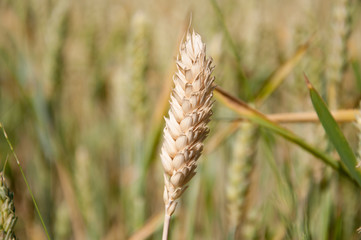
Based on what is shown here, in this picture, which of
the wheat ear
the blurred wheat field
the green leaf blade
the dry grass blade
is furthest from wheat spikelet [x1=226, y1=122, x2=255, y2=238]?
the wheat ear

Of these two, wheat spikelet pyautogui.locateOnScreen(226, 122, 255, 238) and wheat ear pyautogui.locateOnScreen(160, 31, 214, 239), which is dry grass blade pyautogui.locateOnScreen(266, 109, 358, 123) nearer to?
wheat spikelet pyautogui.locateOnScreen(226, 122, 255, 238)

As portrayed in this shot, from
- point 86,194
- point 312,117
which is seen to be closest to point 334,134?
point 312,117

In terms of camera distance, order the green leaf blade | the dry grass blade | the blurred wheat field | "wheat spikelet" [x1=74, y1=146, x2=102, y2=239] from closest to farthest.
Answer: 1. the green leaf blade
2. the dry grass blade
3. the blurred wheat field
4. "wheat spikelet" [x1=74, y1=146, x2=102, y2=239]

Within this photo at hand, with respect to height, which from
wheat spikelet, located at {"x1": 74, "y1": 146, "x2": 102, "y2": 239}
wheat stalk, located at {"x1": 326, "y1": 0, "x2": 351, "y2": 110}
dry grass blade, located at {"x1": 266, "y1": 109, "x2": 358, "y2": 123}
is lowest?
wheat spikelet, located at {"x1": 74, "y1": 146, "x2": 102, "y2": 239}

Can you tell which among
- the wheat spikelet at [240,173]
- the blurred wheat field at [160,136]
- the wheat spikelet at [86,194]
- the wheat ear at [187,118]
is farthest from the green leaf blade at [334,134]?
the wheat spikelet at [86,194]

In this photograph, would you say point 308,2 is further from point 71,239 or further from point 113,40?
point 71,239

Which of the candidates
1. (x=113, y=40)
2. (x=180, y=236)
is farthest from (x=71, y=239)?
(x=113, y=40)

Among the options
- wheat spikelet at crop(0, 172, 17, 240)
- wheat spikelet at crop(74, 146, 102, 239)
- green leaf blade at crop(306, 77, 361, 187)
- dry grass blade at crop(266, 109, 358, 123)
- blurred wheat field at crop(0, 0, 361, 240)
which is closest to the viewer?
wheat spikelet at crop(0, 172, 17, 240)
